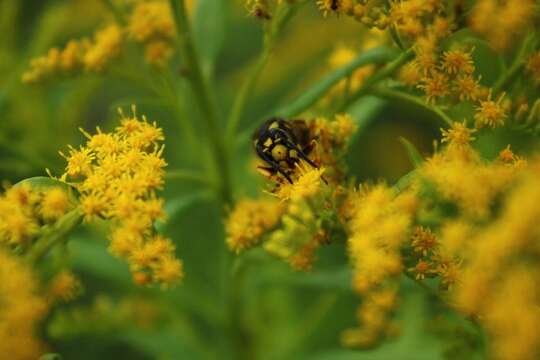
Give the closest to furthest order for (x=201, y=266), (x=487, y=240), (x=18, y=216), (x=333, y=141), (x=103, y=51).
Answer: (x=487, y=240), (x=18, y=216), (x=333, y=141), (x=103, y=51), (x=201, y=266)

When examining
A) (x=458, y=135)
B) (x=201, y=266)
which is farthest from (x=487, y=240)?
(x=201, y=266)

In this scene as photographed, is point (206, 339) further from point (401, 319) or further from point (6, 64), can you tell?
point (6, 64)

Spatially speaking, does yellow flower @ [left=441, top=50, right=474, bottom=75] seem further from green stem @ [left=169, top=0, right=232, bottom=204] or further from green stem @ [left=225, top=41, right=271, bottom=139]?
green stem @ [left=169, top=0, right=232, bottom=204]

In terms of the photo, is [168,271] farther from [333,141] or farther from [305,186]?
[333,141]

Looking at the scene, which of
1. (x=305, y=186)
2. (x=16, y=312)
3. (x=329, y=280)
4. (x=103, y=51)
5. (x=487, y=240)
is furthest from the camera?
(x=329, y=280)

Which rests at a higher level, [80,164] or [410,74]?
[410,74]

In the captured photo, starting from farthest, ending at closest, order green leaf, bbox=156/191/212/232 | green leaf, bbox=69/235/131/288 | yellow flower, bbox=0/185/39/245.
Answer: green leaf, bbox=69/235/131/288 → green leaf, bbox=156/191/212/232 → yellow flower, bbox=0/185/39/245

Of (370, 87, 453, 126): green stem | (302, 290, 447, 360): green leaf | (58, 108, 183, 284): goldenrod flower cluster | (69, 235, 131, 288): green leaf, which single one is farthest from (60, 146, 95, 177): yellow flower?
(302, 290, 447, 360): green leaf
